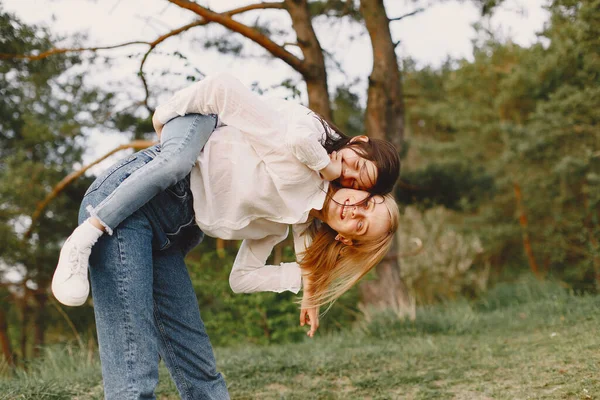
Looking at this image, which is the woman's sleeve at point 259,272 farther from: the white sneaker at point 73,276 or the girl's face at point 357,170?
the white sneaker at point 73,276

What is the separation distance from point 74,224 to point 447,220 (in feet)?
33.4

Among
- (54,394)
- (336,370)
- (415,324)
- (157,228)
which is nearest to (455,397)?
(336,370)

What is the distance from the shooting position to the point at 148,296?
1.87 m

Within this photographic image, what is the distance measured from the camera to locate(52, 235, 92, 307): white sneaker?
1.71m

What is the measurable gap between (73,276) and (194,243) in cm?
59

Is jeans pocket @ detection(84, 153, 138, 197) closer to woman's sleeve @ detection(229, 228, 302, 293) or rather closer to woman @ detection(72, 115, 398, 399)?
woman @ detection(72, 115, 398, 399)

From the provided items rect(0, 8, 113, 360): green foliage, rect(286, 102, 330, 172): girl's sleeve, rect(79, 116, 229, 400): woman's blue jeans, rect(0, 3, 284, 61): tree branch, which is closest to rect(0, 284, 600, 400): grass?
rect(79, 116, 229, 400): woman's blue jeans

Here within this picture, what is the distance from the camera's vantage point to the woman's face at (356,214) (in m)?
2.08

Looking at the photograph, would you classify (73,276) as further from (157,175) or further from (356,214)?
(356,214)

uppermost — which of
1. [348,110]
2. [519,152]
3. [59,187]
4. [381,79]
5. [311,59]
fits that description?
[348,110]

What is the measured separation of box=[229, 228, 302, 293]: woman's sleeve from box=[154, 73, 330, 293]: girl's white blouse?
0.20m

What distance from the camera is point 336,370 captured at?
138 inches

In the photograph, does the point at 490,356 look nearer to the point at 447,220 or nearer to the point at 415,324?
the point at 415,324

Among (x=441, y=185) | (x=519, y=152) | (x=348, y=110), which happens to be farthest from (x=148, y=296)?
(x=519, y=152)
